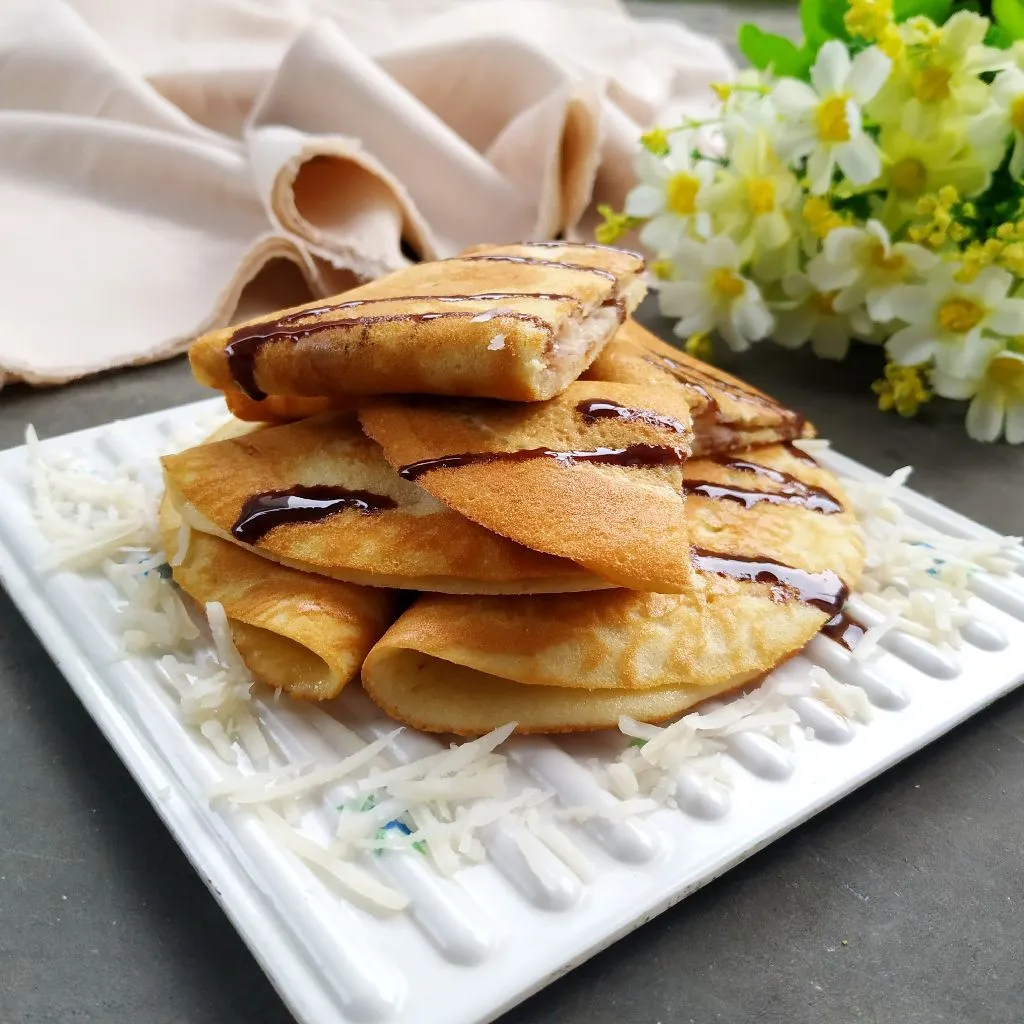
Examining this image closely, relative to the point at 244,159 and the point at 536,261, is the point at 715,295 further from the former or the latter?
the point at 244,159

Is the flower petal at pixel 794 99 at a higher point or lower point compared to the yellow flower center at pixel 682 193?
higher

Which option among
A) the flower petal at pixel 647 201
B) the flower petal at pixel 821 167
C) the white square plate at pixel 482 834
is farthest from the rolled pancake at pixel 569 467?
the flower petal at pixel 647 201

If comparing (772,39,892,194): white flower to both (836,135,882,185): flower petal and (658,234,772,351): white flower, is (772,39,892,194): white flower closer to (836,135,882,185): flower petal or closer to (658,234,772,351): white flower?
(836,135,882,185): flower petal

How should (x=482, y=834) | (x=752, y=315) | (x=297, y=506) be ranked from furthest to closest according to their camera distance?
1. (x=752, y=315)
2. (x=297, y=506)
3. (x=482, y=834)

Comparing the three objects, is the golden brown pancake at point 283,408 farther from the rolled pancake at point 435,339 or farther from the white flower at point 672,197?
the white flower at point 672,197

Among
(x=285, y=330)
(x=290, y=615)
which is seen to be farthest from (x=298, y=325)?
(x=290, y=615)

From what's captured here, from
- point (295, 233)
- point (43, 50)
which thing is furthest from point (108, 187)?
point (295, 233)

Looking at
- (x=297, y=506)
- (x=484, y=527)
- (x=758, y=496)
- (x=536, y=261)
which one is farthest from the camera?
(x=536, y=261)

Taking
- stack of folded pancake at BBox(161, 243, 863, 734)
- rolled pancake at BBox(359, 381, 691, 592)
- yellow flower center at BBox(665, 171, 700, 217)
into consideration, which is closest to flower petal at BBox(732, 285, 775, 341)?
yellow flower center at BBox(665, 171, 700, 217)
